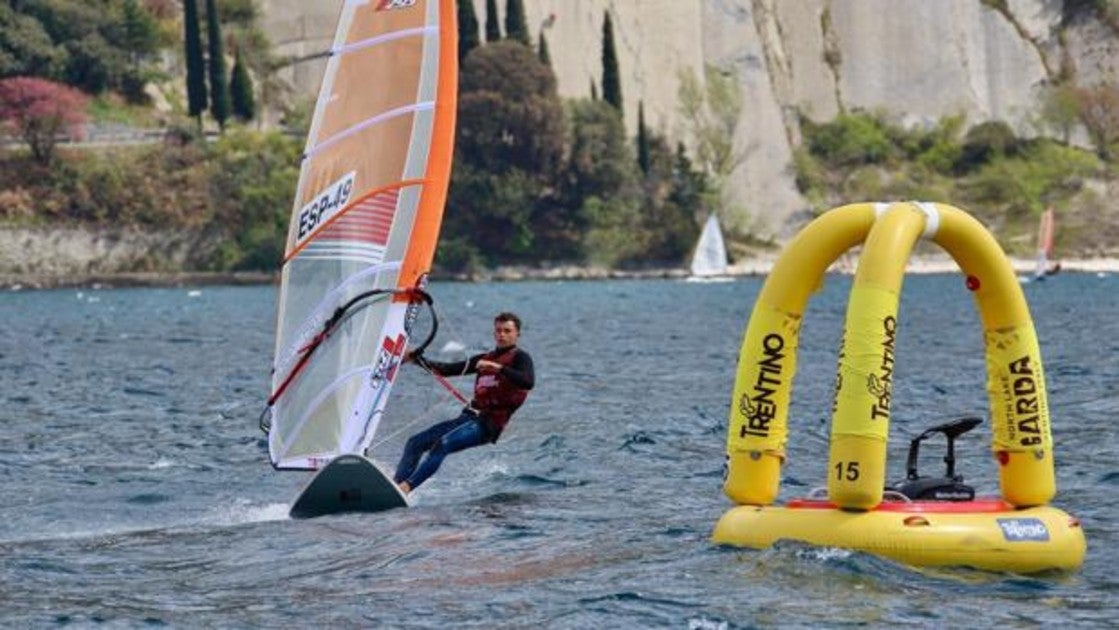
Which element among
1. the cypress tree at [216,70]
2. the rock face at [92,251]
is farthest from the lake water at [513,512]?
the rock face at [92,251]

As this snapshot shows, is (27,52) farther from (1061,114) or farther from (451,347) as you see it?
(451,347)

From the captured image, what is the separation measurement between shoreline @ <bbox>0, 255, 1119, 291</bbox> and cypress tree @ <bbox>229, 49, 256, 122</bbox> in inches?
300

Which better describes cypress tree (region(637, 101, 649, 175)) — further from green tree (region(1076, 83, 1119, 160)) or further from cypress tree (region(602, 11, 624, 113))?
green tree (region(1076, 83, 1119, 160))

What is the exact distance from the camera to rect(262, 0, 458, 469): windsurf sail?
1847cm

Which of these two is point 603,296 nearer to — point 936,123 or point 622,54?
point 622,54

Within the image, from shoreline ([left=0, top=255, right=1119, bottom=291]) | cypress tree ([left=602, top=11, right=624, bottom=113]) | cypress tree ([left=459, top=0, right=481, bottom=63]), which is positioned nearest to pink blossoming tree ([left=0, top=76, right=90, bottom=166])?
shoreline ([left=0, top=255, right=1119, bottom=291])

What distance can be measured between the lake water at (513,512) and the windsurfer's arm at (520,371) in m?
1.02

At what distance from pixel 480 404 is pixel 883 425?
524 cm

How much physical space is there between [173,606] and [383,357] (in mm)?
4695

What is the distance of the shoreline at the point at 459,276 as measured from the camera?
315 ft

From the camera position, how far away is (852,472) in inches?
555

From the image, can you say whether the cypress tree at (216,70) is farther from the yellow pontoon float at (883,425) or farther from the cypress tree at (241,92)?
the yellow pontoon float at (883,425)

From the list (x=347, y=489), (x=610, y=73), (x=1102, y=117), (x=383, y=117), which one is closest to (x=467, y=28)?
(x=610, y=73)

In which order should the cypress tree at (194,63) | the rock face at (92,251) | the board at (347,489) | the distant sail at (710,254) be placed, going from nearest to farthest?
the board at (347,489) < the cypress tree at (194,63) < the rock face at (92,251) < the distant sail at (710,254)
